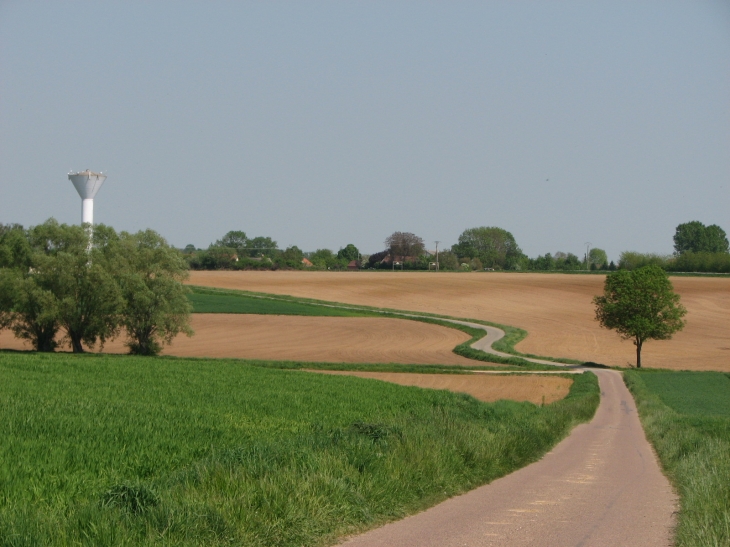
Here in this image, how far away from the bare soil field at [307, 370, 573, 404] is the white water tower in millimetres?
54162

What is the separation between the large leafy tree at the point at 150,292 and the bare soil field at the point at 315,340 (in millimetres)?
2657

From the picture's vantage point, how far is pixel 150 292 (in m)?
50.2

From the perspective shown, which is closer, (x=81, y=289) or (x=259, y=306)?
(x=81, y=289)

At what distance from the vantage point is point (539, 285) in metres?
121

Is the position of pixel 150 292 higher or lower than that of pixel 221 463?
higher

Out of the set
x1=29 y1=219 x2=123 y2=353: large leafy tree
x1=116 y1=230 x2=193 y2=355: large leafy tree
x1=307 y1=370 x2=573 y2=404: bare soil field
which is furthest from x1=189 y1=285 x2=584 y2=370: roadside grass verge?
x1=29 y1=219 x2=123 y2=353: large leafy tree

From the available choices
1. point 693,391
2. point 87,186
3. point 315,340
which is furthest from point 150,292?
point 87,186

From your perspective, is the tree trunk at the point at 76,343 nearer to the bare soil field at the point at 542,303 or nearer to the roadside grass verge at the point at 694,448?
the roadside grass verge at the point at 694,448

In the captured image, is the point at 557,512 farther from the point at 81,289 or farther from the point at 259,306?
the point at 259,306

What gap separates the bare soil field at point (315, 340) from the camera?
179 feet

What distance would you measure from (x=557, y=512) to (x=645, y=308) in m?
52.6

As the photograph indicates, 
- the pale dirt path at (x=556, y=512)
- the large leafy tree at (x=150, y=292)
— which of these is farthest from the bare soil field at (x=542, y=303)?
the pale dirt path at (x=556, y=512)

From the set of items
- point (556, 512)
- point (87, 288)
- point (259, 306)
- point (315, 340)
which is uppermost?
point (87, 288)

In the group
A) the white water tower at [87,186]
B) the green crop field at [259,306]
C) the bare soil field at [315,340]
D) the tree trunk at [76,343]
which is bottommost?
the bare soil field at [315,340]
